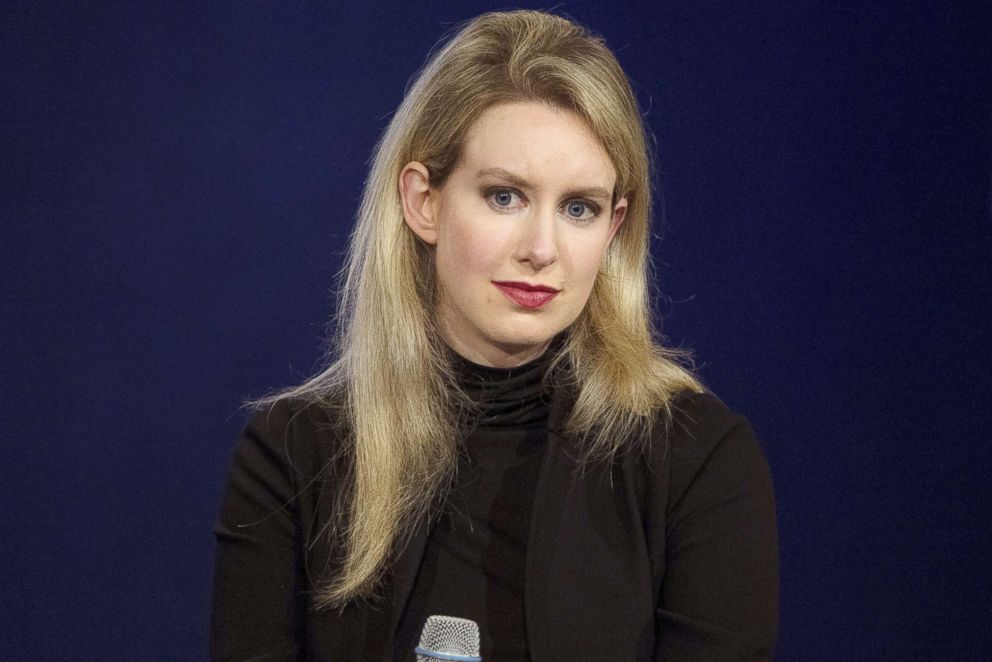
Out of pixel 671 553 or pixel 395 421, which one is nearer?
pixel 671 553

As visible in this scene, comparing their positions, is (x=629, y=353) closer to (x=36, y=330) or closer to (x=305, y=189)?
(x=305, y=189)

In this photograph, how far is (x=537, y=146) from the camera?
1.43 m

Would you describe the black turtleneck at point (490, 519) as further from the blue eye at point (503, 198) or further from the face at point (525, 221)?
the blue eye at point (503, 198)

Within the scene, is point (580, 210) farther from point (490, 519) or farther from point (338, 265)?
A: point (338, 265)

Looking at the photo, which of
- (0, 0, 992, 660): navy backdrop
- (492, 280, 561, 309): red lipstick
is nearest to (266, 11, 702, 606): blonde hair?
(492, 280, 561, 309): red lipstick

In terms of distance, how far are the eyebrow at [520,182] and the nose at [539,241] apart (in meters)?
0.04

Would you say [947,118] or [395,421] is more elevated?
[947,118]

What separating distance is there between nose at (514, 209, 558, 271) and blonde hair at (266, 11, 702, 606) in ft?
0.44

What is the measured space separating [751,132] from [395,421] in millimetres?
1092

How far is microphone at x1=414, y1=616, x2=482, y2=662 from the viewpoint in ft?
4.31

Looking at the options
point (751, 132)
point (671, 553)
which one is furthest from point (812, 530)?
point (671, 553)

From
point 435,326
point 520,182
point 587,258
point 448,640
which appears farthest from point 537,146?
point 448,640

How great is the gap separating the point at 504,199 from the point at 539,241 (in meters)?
0.08

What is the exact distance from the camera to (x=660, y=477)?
56.8 inches
